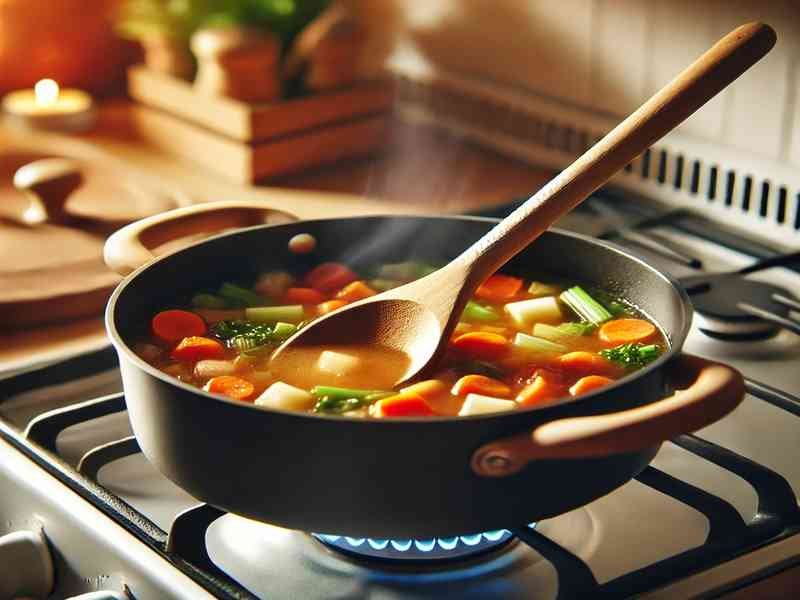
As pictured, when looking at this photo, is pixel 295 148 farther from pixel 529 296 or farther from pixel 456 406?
pixel 456 406

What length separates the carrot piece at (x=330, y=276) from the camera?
1162 mm

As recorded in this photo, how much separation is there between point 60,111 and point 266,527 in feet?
3.63

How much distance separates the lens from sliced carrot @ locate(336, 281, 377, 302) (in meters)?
1.14

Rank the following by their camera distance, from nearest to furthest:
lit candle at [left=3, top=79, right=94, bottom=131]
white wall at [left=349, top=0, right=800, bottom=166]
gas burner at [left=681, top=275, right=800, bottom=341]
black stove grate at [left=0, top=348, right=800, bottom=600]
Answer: black stove grate at [left=0, top=348, right=800, bottom=600]
gas burner at [left=681, top=275, right=800, bottom=341]
white wall at [left=349, top=0, right=800, bottom=166]
lit candle at [left=3, top=79, right=94, bottom=131]

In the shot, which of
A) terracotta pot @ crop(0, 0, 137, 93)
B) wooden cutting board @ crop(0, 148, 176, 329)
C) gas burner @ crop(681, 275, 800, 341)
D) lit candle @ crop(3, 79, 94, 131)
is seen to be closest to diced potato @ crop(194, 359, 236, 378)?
wooden cutting board @ crop(0, 148, 176, 329)

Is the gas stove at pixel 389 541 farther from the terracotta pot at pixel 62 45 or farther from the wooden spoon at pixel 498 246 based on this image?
the terracotta pot at pixel 62 45

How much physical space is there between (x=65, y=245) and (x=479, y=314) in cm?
60

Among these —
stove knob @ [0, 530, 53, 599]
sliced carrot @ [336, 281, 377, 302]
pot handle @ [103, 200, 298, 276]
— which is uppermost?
pot handle @ [103, 200, 298, 276]

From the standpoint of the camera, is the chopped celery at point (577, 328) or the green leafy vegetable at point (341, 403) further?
the chopped celery at point (577, 328)

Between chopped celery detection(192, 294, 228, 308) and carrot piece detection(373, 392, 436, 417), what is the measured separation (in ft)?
0.84

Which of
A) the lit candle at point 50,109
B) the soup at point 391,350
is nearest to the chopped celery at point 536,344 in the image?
the soup at point 391,350

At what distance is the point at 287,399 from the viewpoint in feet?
3.10

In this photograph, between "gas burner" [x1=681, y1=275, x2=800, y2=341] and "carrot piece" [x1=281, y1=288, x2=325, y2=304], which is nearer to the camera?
"carrot piece" [x1=281, y1=288, x2=325, y2=304]

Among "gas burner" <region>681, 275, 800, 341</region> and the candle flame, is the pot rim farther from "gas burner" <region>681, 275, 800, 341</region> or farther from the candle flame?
the candle flame
